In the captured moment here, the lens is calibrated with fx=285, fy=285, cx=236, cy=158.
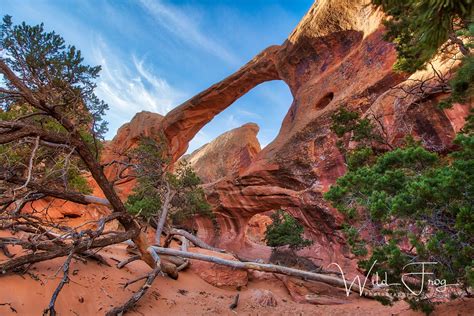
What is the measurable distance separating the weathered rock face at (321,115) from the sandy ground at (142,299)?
6024 millimetres

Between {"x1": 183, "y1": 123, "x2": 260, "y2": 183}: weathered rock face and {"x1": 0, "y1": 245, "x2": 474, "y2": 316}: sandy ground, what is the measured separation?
2620 cm

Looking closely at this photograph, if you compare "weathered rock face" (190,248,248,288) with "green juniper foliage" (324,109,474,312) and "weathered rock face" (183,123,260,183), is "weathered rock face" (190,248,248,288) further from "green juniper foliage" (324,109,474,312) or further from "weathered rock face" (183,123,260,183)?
"weathered rock face" (183,123,260,183)

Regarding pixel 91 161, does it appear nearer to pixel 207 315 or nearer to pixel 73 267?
pixel 73 267

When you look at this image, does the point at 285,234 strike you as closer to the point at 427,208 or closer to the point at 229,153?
the point at 427,208

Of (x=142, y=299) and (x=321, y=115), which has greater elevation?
(x=321, y=115)

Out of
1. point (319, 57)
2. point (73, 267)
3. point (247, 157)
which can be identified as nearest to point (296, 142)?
point (319, 57)

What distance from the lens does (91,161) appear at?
475 cm

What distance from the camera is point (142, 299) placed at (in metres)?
5.84

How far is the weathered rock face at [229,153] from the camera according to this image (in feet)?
117

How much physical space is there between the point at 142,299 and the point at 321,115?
1186 centimetres

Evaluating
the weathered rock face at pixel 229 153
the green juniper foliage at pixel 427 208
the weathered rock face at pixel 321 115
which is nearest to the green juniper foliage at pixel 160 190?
the weathered rock face at pixel 321 115

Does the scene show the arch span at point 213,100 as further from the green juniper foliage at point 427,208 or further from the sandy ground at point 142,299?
the green juniper foliage at point 427,208

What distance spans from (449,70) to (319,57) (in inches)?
402

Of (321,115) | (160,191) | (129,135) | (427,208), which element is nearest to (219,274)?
(427,208)
